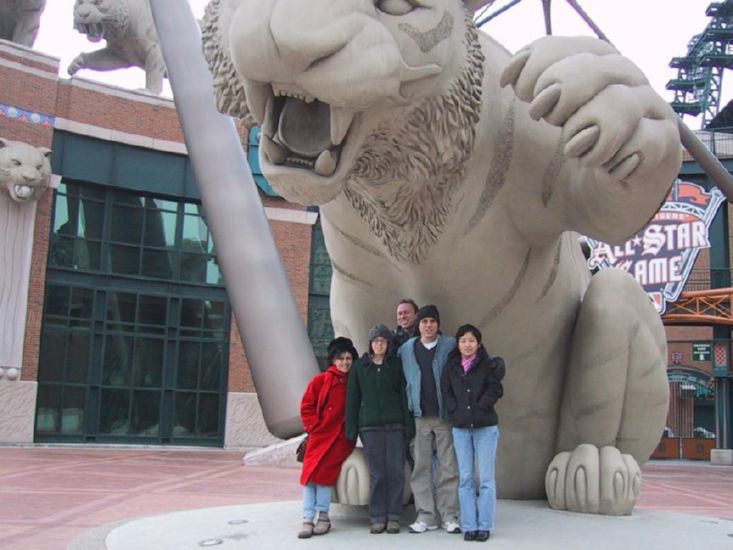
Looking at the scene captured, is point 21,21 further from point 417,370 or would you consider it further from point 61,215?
point 417,370

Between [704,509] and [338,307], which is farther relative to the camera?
[704,509]

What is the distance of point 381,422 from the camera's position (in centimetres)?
298

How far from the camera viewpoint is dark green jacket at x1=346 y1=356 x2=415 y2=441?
2.99 metres

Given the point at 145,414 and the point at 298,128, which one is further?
the point at 145,414

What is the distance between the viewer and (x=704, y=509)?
7.18 metres

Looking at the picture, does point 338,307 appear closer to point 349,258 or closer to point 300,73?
point 349,258

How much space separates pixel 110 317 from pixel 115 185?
271 centimetres

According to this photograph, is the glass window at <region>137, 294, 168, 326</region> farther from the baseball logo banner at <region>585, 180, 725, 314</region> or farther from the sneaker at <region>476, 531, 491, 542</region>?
the sneaker at <region>476, 531, 491, 542</region>

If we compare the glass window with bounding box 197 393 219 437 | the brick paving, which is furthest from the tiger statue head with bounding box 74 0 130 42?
the brick paving

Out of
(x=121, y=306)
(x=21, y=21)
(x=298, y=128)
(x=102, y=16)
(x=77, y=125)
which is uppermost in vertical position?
(x=102, y=16)

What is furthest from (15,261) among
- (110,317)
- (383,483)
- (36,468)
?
(383,483)

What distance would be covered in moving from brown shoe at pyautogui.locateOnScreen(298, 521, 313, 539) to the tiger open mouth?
4.34ft

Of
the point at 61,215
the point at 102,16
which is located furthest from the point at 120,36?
the point at 61,215

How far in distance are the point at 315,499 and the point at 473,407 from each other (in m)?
0.69
